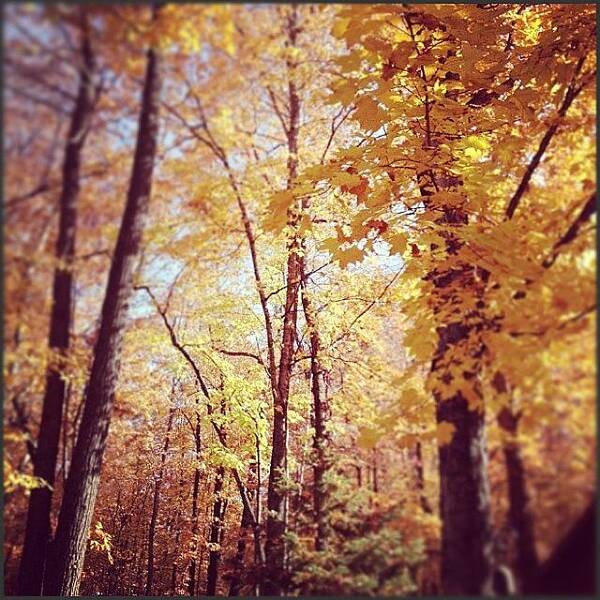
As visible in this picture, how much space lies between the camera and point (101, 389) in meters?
2.98

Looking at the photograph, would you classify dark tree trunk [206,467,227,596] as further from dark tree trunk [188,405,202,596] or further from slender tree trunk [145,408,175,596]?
slender tree trunk [145,408,175,596]

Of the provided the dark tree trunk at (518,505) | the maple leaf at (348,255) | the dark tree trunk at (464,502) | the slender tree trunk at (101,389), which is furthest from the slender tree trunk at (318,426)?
the slender tree trunk at (101,389)

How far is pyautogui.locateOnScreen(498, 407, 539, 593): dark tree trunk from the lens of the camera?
220 centimetres

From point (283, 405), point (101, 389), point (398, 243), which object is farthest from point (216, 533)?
point (398, 243)

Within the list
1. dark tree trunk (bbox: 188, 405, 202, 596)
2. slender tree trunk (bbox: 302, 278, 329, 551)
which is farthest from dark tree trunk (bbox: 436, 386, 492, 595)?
dark tree trunk (bbox: 188, 405, 202, 596)

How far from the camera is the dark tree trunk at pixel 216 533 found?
304 centimetres

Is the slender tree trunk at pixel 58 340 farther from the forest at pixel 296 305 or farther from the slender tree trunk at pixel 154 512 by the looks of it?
the slender tree trunk at pixel 154 512

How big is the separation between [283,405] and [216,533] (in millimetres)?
928

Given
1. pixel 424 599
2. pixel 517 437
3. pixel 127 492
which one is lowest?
pixel 424 599

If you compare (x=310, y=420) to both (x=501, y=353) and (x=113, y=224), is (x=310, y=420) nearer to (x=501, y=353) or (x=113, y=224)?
(x=501, y=353)

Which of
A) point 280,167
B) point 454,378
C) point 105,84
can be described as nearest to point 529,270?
point 454,378

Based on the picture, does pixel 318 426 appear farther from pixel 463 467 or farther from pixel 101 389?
pixel 101 389

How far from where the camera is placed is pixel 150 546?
314cm

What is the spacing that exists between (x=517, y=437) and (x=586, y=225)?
4.02 feet
